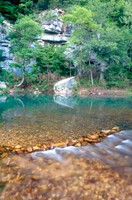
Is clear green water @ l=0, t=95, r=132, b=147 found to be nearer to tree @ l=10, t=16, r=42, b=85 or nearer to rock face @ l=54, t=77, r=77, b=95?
rock face @ l=54, t=77, r=77, b=95

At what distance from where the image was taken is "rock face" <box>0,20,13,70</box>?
22016mm

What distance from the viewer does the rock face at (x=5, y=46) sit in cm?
2202

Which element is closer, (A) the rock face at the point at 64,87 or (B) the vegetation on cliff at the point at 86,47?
(B) the vegetation on cliff at the point at 86,47

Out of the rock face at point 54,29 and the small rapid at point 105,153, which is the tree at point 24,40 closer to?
the rock face at point 54,29

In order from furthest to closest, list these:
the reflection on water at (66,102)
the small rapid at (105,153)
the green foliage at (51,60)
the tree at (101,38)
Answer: the green foliage at (51,60) → the tree at (101,38) → the reflection on water at (66,102) → the small rapid at (105,153)

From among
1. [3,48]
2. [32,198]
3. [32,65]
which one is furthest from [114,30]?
[32,198]

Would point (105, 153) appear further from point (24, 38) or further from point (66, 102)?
point (24, 38)

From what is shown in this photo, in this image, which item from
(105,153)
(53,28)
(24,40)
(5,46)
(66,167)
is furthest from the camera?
(53,28)

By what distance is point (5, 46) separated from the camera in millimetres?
22328

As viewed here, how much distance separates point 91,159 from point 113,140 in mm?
1845

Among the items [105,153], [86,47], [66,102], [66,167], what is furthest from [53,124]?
[86,47]

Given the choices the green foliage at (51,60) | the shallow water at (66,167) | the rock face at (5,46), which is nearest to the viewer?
the shallow water at (66,167)

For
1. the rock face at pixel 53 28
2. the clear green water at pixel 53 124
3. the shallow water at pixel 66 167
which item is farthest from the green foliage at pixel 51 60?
the shallow water at pixel 66 167

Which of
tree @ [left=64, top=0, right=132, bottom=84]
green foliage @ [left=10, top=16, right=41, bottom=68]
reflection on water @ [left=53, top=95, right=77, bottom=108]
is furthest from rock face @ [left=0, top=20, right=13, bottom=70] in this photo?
reflection on water @ [left=53, top=95, right=77, bottom=108]
